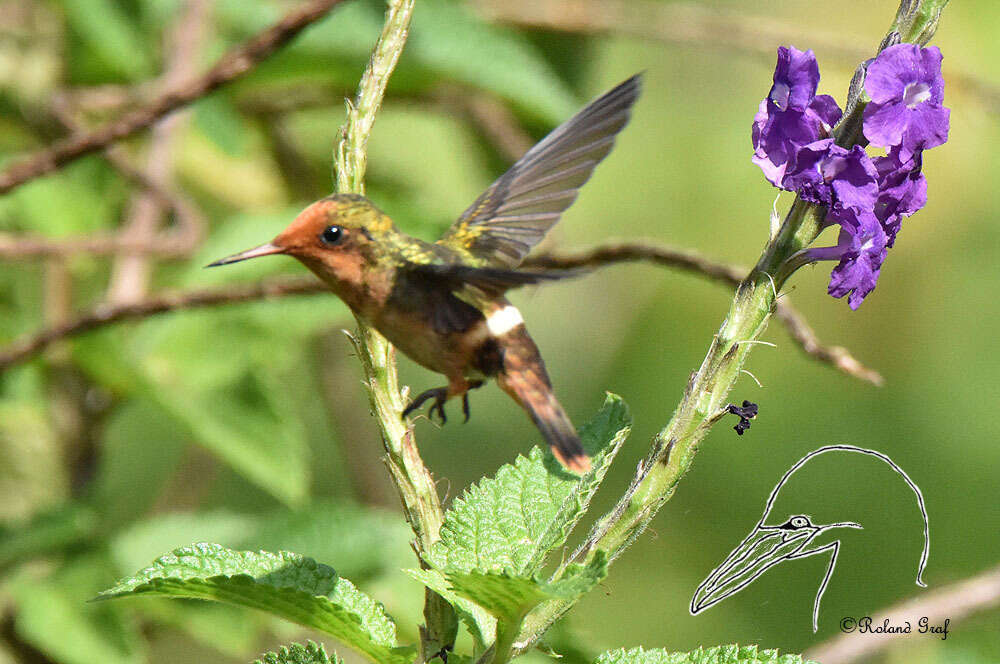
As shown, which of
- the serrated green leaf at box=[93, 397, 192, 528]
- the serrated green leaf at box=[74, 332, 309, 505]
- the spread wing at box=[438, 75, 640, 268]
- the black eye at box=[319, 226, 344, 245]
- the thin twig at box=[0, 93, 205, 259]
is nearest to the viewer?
the black eye at box=[319, 226, 344, 245]

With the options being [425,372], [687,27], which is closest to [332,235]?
[687,27]

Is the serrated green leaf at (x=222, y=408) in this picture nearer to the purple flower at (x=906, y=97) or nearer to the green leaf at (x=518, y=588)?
the green leaf at (x=518, y=588)

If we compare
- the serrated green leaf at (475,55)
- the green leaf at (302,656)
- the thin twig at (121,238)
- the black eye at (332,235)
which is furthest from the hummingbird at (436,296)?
the serrated green leaf at (475,55)

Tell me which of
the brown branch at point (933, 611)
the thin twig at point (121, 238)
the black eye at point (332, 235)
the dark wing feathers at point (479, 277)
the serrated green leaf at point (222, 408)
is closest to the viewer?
the dark wing feathers at point (479, 277)

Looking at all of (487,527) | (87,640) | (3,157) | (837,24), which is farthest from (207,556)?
(837,24)

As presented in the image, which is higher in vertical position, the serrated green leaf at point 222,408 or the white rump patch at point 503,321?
the serrated green leaf at point 222,408

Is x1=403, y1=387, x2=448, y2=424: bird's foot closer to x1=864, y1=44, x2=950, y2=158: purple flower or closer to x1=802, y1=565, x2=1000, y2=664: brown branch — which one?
x1=864, y1=44, x2=950, y2=158: purple flower

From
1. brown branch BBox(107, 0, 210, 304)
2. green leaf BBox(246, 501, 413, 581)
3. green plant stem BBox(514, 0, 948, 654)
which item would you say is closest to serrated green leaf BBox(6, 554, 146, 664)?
green leaf BBox(246, 501, 413, 581)
